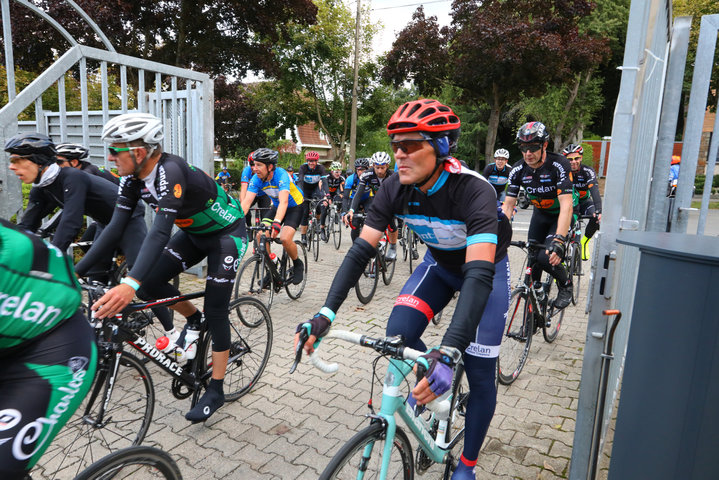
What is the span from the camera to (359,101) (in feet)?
102

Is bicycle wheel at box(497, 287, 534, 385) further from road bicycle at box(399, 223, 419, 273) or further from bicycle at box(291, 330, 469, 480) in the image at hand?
road bicycle at box(399, 223, 419, 273)

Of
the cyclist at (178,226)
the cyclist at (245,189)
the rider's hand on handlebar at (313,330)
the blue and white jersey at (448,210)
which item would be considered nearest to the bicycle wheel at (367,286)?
the cyclist at (245,189)

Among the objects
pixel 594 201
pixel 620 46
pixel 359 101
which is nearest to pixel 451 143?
pixel 594 201

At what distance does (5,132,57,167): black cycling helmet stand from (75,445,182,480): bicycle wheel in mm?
3040

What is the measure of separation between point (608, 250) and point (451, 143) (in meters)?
1.00

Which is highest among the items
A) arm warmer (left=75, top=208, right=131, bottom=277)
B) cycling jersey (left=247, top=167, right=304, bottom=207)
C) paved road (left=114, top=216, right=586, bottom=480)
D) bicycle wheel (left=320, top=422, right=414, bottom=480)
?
cycling jersey (left=247, top=167, right=304, bottom=207)

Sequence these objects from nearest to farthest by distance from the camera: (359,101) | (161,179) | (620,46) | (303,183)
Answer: (161,179) < (303,183) < (359,101) < (620,46)

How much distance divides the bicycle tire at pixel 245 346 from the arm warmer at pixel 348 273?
1716 millimetres

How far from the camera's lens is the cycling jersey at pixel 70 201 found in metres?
3.99

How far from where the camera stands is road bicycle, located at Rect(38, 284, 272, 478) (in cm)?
281

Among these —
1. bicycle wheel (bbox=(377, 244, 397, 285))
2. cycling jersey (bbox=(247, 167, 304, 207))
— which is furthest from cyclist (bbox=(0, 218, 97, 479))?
bicycle wheel (bbox=(377, 244, 397, 285))

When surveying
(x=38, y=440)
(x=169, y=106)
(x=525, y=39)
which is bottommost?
(x=38, y=440)

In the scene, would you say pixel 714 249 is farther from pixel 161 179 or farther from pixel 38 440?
pixel 161 179

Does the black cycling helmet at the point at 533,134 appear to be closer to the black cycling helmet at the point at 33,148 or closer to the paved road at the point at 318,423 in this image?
the paved road at the point at 318,423
